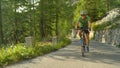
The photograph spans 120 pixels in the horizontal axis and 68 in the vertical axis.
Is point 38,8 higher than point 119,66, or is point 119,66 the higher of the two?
point 38,8

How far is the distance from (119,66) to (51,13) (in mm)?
34085

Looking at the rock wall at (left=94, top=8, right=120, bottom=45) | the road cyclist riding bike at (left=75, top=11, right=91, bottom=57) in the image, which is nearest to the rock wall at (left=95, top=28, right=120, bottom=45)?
the rock wall at (left=94, top=8, right=120, bottom=45)

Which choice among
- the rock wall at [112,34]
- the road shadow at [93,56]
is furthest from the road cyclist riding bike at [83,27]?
the rock wall at [112,34]

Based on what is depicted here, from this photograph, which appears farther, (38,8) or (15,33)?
(15,33)

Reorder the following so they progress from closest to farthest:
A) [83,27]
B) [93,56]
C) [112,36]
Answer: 1. [83,27]
2. [93,56]
3. [112,36]

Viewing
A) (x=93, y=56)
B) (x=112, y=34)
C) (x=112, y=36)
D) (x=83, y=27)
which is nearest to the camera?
(x=83, y=27)

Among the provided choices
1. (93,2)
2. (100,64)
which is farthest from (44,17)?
(100,64)

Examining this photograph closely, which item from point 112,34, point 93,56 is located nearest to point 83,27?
point 93,56

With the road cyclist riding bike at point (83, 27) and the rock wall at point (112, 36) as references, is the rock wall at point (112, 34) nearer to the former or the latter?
the rock wall at point (112, 36)

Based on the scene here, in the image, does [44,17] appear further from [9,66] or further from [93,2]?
[9,66]

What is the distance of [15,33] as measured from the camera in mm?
49594

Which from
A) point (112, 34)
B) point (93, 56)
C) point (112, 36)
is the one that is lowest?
point (93, 56)

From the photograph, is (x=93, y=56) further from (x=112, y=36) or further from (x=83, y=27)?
(x=112, y=36)

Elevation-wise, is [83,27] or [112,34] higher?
[83,27]
